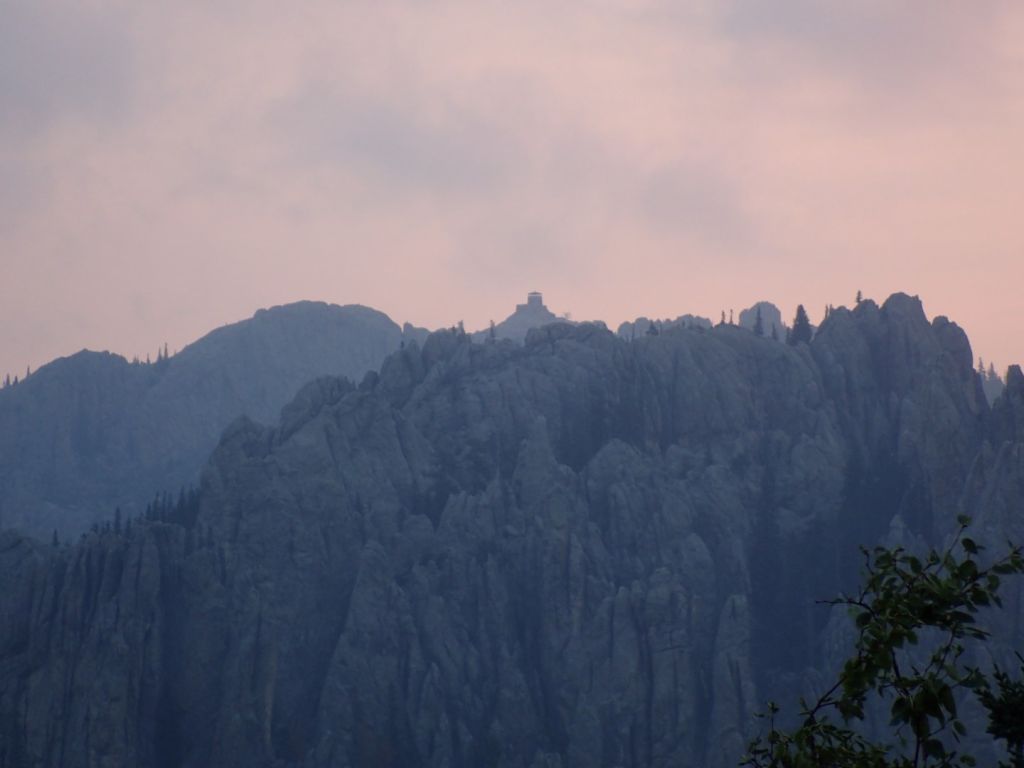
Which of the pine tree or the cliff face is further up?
the pine tree

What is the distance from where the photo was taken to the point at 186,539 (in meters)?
148

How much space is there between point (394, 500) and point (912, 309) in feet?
232

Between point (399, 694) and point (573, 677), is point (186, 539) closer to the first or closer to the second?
point (399, 694)

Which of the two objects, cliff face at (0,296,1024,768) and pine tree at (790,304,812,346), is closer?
cliff face at (0,296,1024,768)

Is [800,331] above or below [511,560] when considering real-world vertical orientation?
above

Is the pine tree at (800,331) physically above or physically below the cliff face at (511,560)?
above

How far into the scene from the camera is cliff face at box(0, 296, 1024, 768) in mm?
133875

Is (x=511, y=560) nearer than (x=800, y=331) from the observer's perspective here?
Yes

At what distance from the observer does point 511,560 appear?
5733 inches

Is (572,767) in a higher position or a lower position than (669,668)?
lower

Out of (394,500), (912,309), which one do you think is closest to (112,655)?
(394,500)

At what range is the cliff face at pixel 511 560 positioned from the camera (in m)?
134

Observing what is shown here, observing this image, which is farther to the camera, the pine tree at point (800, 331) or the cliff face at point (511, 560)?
the pine tree at point (800, 331)

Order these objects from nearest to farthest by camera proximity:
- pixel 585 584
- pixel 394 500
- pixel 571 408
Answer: pixel 585 584 < pixel 394 500 < pixel 571 408
